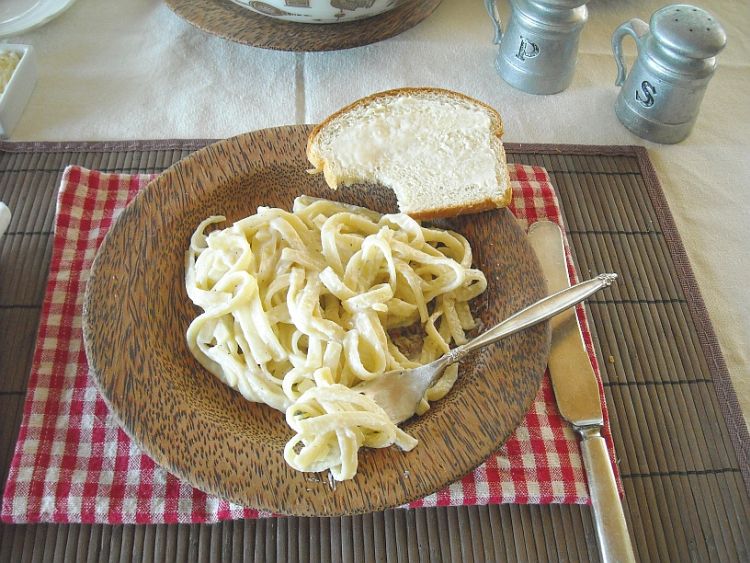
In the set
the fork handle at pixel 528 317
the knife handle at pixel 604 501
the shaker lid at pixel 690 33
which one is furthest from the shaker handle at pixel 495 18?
the knife handle at pixel 604 501

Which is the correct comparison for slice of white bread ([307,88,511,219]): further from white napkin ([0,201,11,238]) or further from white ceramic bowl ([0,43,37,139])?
white ceramic bowl ([0,43,37,139])

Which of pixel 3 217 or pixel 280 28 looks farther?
pixel 280 28

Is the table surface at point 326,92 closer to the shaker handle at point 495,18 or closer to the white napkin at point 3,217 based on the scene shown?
the shaker handle at point 495,18

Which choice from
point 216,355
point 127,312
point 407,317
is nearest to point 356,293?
point 407,317

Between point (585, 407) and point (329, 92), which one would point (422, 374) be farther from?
point (329, 92)

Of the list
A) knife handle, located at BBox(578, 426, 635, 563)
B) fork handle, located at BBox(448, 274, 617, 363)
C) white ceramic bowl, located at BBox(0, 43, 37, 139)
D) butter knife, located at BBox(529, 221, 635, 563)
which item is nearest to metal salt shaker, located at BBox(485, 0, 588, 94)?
butter knife, located at BBox(529, 221, 635, 563)

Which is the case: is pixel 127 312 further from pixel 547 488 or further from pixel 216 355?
pixel 547 488

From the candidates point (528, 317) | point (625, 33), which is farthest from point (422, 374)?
point (625, 33)
